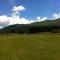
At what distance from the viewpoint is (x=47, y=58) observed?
2419cm

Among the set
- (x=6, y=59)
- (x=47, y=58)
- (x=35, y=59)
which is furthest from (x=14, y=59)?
(x=47, y=58)

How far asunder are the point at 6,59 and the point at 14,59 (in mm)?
978

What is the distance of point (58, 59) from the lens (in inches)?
914

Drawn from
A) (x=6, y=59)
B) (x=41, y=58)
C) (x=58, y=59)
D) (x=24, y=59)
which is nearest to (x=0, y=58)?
(x=6, y=59)

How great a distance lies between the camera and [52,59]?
23.5 meters

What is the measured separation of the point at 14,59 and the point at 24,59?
127 centimetres

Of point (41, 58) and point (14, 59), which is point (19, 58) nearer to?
point (14, 59)

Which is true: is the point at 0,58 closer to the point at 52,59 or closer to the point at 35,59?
the point at 35,59

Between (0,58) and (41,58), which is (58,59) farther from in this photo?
(0,58)

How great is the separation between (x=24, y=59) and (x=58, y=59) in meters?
4.08

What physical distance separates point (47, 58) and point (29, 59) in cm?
239

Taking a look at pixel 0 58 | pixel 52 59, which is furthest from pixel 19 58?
pixel 52 59

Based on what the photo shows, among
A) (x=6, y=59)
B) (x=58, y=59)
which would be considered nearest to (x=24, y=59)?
(x=6, y=59)

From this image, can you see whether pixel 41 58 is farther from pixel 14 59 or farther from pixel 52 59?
pixel 14 59
